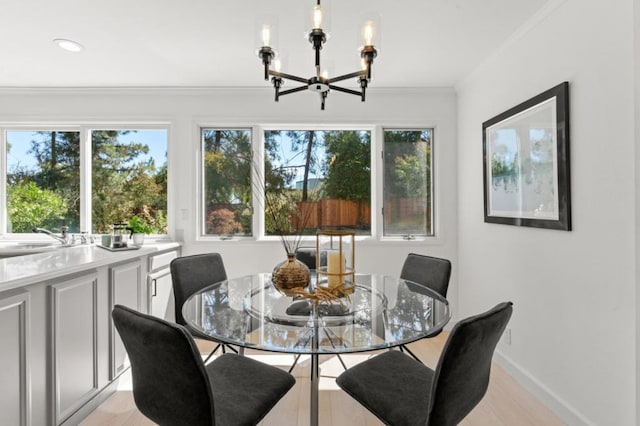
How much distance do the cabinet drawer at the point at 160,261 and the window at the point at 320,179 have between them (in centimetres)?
95

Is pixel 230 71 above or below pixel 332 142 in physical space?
above

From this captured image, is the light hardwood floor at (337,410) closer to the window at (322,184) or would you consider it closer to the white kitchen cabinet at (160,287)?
the white kitchen cabinet at (160,287)

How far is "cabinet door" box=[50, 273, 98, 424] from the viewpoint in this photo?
165 centimetres

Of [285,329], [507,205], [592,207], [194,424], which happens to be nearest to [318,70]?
[285,329]

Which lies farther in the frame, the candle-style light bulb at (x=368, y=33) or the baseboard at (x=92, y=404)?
the baseboard at (x=92, y=404)

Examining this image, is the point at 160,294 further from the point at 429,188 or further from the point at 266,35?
the point at 429,188

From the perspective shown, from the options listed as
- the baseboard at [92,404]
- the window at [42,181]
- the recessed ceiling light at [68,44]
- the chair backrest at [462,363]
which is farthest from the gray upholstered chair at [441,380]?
the window at [42,181]

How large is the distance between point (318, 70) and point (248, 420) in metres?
1.44

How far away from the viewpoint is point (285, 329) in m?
1.30

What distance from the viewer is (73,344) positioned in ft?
5.83

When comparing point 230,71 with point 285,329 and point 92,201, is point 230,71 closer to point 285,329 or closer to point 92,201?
point 92,201

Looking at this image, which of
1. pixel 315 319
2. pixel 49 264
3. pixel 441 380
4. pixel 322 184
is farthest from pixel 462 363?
pixel 322 184

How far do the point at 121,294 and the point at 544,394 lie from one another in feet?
9.17

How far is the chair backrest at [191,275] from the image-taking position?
6.88 ft
